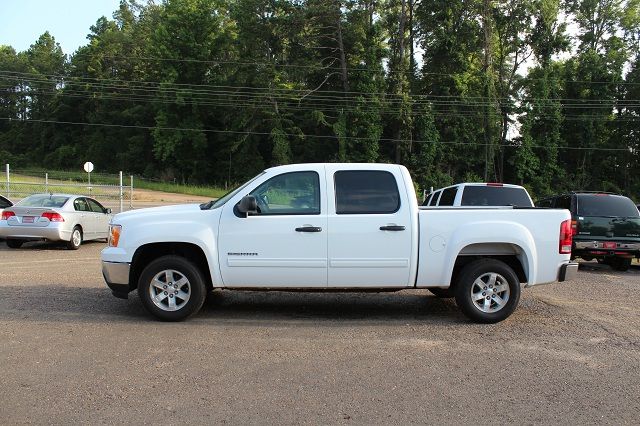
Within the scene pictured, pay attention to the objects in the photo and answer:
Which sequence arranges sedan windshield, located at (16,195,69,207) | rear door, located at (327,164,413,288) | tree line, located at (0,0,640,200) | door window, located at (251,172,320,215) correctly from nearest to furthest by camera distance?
rear door, located at (327,164,413,288) < door window, located at (251,172,320,215) < sedan windshield, located at (16,195,69,207) < tree line, located at (0,0,640,200)

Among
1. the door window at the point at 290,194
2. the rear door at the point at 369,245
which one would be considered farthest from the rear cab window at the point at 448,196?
the door window at the point at 290,194

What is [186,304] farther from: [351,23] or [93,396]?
[351,23]

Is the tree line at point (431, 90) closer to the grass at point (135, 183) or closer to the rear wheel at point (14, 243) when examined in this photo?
the grass at point (135, 183)

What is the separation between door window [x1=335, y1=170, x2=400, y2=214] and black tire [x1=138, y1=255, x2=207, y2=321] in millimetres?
1994

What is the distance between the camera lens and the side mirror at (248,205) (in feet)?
21.2

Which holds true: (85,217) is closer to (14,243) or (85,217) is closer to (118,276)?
(14,243)

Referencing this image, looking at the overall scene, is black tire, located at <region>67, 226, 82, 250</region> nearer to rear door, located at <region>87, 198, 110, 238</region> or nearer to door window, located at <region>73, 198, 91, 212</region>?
door window, located at <region>73, 198, 91, 212</region>

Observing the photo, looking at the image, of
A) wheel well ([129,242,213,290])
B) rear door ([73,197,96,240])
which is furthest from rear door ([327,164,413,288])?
rear door ([73,197,96,240])

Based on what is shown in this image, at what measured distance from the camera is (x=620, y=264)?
42.9 feet

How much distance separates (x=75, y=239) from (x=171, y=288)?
8.85 m

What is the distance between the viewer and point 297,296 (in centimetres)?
846

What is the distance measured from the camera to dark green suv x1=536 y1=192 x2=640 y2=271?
39.3 feet

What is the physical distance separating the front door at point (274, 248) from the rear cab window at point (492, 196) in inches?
234

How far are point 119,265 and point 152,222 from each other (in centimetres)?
68
